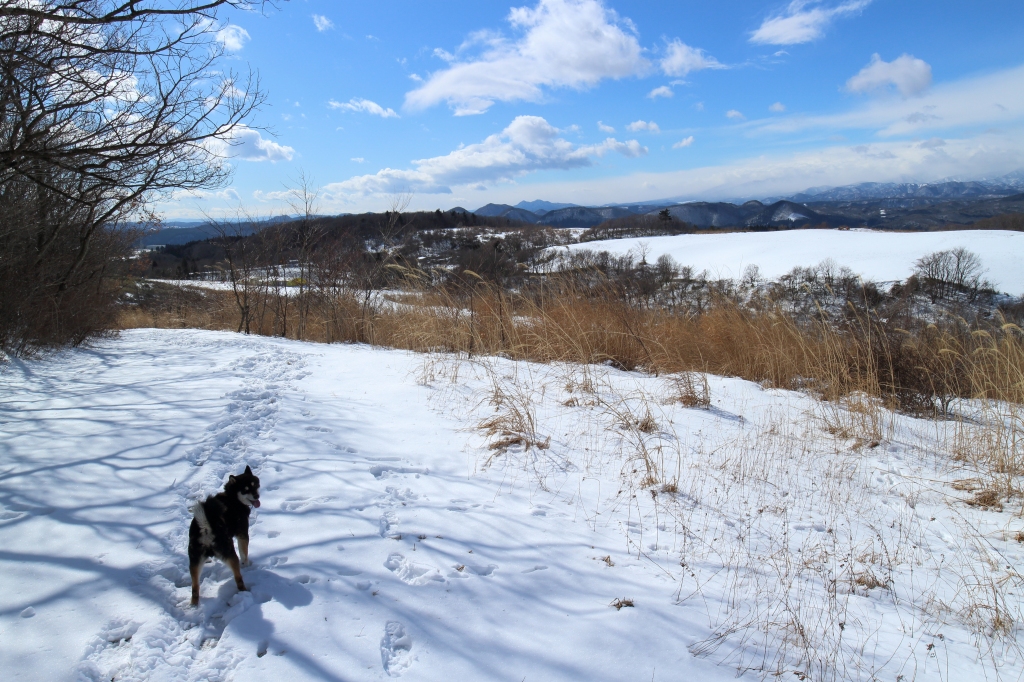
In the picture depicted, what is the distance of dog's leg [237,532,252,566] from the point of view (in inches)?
76.6

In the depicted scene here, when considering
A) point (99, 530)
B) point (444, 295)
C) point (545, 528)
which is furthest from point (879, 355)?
point (99, 530)

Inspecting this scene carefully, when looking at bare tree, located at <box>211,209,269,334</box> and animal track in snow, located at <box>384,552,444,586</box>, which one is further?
bare tree, located at <box>211,209,269,334</box>

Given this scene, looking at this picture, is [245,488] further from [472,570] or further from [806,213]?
[806,213]

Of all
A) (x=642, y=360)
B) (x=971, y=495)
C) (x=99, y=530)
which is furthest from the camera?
(x=642, y=360)

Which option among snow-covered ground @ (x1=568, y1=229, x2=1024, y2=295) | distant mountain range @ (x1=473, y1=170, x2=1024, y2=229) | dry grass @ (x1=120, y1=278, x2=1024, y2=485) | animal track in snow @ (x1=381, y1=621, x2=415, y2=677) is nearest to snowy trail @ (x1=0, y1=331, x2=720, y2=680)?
animal track in snow @ (x1=381, y1=621, x2=415, y2=677)

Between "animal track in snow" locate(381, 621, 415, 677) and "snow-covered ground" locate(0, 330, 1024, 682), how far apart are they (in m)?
0.01

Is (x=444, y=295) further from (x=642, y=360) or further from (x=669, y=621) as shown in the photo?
(x=669, y=621)

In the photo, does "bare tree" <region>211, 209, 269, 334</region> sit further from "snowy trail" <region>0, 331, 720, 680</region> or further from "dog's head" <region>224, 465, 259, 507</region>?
"dog's head" <region>224, 465, 259, 507</region>

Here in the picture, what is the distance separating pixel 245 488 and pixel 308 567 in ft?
1.41

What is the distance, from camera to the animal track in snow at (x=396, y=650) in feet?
4.94

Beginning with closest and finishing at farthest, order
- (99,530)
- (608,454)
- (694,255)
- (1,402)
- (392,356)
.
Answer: (99,530) < (608,454) < (1,402) < (392,356) < (694,255)

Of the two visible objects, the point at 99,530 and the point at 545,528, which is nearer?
the point at 99,530

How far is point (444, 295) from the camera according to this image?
653cm

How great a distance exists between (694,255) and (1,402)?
52.4 meters
